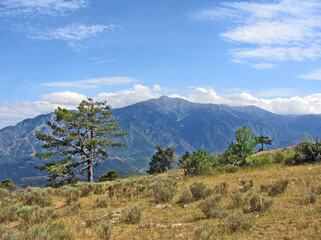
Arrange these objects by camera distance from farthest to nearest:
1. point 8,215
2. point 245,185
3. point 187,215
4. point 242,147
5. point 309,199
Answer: point 242,147
point 245,185
point 8,215
point 187,215
point 309,199

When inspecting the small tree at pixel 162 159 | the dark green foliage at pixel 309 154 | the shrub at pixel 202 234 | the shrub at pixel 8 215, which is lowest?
the small tree at pixel 162 159

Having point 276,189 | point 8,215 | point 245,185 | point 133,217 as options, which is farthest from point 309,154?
point 8,215

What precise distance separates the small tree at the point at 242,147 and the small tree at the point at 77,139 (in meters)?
19.1

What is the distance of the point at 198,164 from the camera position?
33.2 m

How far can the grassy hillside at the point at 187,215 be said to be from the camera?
12922mm

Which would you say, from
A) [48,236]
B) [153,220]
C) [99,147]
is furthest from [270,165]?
[99,147]

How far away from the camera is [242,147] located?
121ft

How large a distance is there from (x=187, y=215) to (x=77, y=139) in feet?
117

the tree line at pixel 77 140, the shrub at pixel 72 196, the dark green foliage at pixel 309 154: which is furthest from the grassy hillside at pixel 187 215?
the tree line at pixel 77 140

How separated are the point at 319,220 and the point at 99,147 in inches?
1672

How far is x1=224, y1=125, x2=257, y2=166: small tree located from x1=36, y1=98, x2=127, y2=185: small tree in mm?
19144

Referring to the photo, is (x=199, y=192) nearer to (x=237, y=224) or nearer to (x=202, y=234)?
(x=237, y=224)

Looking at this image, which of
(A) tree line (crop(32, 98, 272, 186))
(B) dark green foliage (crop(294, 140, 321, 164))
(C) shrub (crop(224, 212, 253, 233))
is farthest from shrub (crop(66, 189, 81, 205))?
(A) tree line (crop(32, 98, 272, 186))

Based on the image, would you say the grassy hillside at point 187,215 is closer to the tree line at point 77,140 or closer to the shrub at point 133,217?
the shrub at point 133,217
